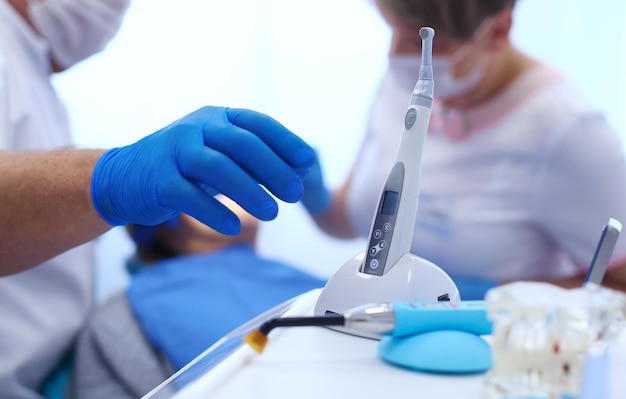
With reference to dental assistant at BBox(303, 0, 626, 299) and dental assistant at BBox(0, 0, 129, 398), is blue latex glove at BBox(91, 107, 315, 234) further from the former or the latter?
dental assistant at BBox(303, 0, 626, 299)

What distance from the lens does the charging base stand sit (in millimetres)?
570

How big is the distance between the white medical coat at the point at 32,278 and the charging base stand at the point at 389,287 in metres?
0.61

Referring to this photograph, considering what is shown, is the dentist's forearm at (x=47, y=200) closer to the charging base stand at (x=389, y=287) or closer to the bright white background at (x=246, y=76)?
the charging base stand at (x=389, y=287)

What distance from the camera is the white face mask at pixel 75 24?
121 cm

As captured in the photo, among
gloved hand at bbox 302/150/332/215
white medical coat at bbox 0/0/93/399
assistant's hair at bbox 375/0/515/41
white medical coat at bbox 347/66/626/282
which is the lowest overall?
white medical coat at bbox 0/0/93/399

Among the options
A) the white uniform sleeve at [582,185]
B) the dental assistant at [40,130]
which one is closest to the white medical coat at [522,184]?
the white uniform sleeve at [582,185]

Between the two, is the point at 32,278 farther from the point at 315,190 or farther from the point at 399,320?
the point at 399,320

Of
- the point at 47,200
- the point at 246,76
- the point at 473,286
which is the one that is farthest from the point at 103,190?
the point at 246,76

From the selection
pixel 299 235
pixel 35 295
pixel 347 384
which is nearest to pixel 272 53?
pixel 299 235

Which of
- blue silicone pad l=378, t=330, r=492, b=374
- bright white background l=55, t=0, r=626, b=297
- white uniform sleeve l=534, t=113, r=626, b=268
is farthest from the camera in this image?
bright white background l=55, t=0, r=626, b=297

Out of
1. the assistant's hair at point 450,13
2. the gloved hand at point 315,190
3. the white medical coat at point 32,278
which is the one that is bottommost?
the white medical coat at point 32,278

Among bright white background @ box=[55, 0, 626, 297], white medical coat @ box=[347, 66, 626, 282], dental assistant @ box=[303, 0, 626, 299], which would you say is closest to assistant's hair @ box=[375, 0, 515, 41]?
dental assistant @ box=[303, 0, 626, 299]

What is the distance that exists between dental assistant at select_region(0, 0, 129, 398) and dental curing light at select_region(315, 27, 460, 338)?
1.96 feet

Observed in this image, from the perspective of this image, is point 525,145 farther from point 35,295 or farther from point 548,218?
point 35,295
